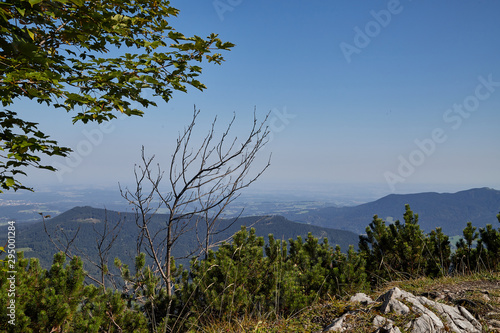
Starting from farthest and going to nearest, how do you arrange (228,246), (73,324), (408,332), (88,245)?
1. (88,245)
2. (228,246)
3. (73,324)
4. (408,332)

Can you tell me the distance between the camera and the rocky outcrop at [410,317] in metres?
2.71

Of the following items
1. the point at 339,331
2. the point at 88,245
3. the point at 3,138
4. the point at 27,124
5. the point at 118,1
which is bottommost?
the point at 88,245

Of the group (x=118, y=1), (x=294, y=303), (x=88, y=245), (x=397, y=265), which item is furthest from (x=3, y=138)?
(x=88, y=245)

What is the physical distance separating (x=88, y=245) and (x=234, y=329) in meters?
221

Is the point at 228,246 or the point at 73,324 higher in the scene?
the point at 228,246

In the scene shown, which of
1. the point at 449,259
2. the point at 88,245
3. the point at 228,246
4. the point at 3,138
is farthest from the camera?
the point at 88,245

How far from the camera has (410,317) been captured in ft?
9.21

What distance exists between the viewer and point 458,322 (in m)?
2.87

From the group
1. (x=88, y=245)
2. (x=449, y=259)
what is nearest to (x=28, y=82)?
(x=449, y=259)

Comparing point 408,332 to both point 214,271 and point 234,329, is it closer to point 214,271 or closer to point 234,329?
point 234,329

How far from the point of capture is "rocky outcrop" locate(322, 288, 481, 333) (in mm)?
2715

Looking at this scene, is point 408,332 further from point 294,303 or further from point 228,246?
point 228,246

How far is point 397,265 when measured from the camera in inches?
310

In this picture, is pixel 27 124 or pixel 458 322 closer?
pixel 458 322
